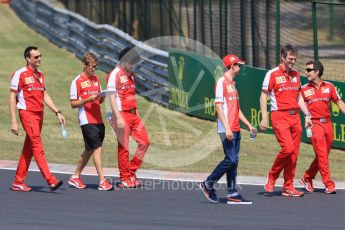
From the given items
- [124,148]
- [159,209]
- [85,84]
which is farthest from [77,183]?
[159,209]

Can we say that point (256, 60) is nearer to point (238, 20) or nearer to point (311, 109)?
point (238, 20)

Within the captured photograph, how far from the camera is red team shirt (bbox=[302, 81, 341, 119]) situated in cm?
1430

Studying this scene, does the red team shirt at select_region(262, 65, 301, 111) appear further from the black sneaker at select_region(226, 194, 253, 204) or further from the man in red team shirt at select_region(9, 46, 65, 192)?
the man in red team shirt at select_region(9, 46, 65, 192)

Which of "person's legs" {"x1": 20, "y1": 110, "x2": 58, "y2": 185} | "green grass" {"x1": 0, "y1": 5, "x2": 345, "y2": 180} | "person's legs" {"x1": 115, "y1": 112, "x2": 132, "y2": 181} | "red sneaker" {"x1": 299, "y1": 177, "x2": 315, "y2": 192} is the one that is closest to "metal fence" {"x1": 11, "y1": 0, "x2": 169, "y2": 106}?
"green grass" {"x1": 0, "y1": 5, "x2": 345, "y2": 180}

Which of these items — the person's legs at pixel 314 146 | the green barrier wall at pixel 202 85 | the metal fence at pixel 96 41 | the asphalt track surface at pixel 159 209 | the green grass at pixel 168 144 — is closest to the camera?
the asphalt track surface at pixel 159 209

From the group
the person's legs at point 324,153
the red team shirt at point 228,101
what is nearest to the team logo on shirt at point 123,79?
the red team shirt at point 228,101

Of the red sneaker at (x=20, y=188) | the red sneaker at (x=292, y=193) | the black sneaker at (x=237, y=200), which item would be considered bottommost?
the red sneaker at (x=292, y=193)

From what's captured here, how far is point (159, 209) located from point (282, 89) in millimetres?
2463

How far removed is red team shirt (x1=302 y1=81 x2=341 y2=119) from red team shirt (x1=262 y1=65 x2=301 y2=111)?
55 cm

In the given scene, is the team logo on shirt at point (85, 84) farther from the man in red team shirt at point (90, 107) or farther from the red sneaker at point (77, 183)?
the red sneaker at point (77, 183)

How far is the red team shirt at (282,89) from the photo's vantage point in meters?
13.8

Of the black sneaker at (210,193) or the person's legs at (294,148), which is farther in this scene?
the person's legs at (294,148)

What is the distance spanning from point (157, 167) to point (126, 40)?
35.6 ft

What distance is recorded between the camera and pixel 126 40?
27.2 metres
